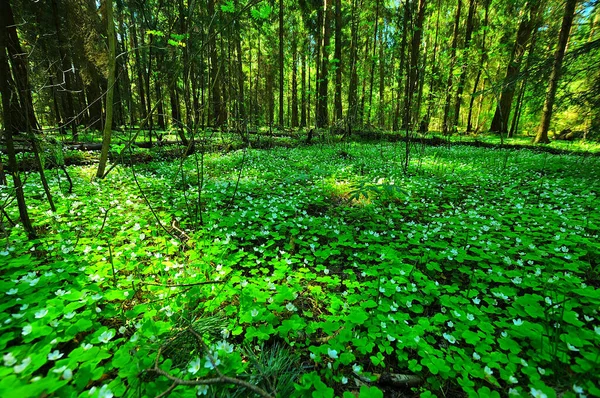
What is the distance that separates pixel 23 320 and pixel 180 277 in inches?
40.0

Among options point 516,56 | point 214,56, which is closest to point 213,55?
point 214,56

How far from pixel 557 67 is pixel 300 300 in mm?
9180

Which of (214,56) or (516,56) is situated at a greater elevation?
(214,56)

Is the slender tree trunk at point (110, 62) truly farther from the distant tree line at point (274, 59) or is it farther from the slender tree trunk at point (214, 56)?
the slender tree trunk at point (214, 56)

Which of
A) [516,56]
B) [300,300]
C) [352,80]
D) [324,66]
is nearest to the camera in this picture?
[300,300]

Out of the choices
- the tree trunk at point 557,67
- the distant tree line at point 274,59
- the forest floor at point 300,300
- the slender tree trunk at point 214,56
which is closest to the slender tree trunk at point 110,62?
the distant tree line at point 274,59

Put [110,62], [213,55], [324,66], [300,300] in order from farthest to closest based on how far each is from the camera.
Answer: [324,66] < [213,55] < [110,62] < [300,300]

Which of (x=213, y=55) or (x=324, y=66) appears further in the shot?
(x=324, y=66)

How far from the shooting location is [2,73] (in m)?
2.42

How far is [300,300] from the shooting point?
7.68ft

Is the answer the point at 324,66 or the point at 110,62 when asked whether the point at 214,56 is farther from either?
the point at 110,62

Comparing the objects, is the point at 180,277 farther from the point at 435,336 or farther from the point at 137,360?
the point at 435,336

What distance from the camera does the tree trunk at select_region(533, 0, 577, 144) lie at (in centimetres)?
650

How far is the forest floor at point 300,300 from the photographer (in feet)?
4.89
